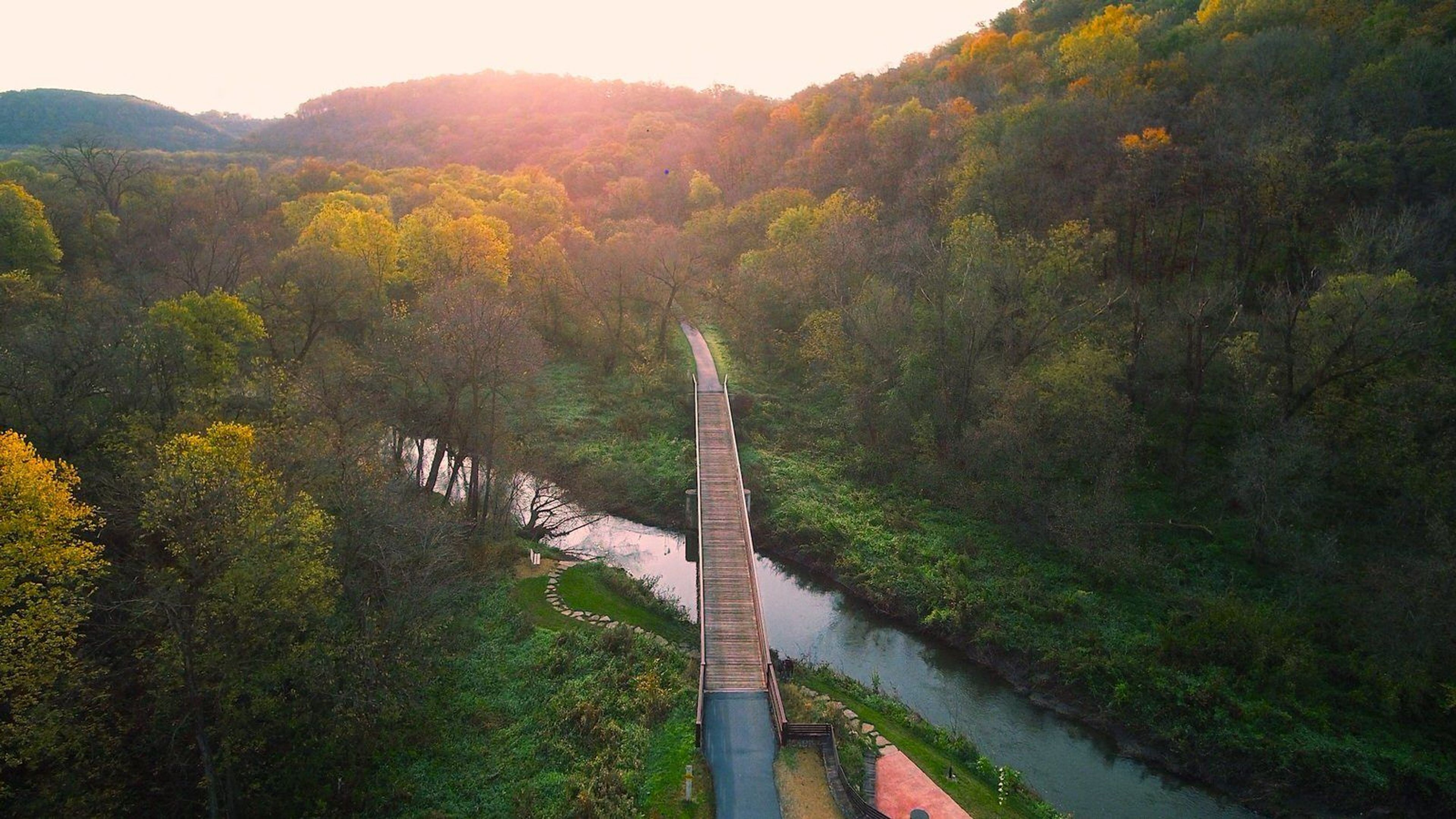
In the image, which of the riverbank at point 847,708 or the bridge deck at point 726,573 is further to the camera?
the bridge deck at point 726,573

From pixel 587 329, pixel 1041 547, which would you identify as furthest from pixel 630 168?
pixel 1041 547

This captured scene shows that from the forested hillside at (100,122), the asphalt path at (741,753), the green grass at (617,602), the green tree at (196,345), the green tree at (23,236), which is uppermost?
the forested hillside at (100,122)

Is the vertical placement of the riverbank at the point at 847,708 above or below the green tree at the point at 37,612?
below

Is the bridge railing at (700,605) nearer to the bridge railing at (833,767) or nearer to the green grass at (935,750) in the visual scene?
the bridge railing at (833,767)

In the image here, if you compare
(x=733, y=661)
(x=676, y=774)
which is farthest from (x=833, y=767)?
(x=733, y=661)

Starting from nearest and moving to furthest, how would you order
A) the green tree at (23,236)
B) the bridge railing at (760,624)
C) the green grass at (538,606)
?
the bridge railing at (760,624) < the green grass at (538,606) < the green tree at (23,236)

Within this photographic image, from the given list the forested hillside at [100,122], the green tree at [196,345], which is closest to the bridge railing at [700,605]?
the green tree at [196,345]

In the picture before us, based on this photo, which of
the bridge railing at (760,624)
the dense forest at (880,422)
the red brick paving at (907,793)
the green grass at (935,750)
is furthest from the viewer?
the bridge railing at (760,624)
